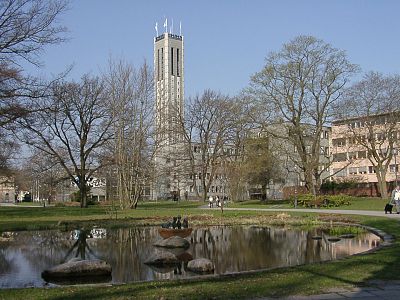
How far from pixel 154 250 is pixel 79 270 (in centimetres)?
617

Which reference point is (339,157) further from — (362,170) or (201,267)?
(201,267)

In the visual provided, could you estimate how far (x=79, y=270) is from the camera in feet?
43.1

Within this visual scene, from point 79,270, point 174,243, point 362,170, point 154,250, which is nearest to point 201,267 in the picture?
point 79,270

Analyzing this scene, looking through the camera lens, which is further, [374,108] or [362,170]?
[362,170]

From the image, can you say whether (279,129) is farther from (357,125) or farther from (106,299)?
(106,299)

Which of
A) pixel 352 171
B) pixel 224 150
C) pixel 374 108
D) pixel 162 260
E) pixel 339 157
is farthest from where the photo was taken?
pixel 352 171

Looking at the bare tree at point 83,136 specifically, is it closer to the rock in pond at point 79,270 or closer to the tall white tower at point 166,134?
the tall white tower at point 166,134

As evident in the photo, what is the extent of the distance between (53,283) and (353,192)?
71.2 metres

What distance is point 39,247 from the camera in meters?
20.9

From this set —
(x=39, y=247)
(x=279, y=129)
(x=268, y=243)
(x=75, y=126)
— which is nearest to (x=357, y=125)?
(x=279, y=129)

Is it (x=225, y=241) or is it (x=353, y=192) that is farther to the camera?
(x=353, y=192)

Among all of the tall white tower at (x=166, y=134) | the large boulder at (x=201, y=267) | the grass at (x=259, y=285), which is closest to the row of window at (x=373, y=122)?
the tall white tower at (x=166, y=134)

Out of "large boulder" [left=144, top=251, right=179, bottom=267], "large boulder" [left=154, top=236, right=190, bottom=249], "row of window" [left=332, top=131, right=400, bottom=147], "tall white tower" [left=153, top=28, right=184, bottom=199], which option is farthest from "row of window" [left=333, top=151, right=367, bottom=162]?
"large boulder" [left=144, top=251, right=179, bottom=267]

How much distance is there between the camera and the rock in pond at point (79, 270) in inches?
516
